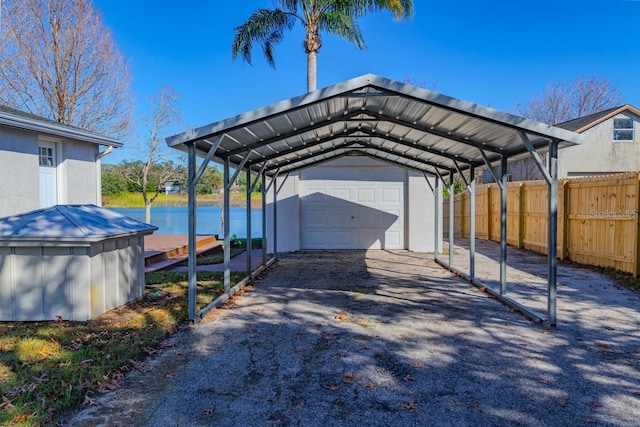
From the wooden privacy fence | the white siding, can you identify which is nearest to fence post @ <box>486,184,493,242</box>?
the wooden privacy fence

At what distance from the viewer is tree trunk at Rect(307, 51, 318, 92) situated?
13.8m

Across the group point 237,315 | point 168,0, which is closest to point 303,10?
point 168,0

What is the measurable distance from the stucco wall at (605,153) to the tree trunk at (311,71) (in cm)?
1122

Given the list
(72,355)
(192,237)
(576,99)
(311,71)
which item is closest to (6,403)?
(72,355)

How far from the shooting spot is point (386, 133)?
844cm

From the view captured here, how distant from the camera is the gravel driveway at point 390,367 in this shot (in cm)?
314

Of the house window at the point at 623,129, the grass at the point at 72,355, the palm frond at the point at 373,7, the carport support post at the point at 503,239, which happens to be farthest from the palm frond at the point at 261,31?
the house window at the point at 623,129

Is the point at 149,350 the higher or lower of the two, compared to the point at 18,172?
lower

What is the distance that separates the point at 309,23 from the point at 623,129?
1373 cm

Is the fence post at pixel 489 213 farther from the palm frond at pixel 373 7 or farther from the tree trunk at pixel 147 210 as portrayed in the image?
the tree trunk at pixel 147 210

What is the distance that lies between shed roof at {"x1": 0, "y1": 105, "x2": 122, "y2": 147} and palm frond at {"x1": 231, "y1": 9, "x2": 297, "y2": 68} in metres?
5.79

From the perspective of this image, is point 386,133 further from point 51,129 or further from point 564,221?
point 51,129

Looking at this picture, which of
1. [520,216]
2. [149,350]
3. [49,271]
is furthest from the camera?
[520,216]

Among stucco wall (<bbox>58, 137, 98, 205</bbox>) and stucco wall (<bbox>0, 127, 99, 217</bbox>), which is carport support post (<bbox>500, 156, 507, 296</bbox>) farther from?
stucco wall (<bbox>58, 137, 98, 205</bbox>)
